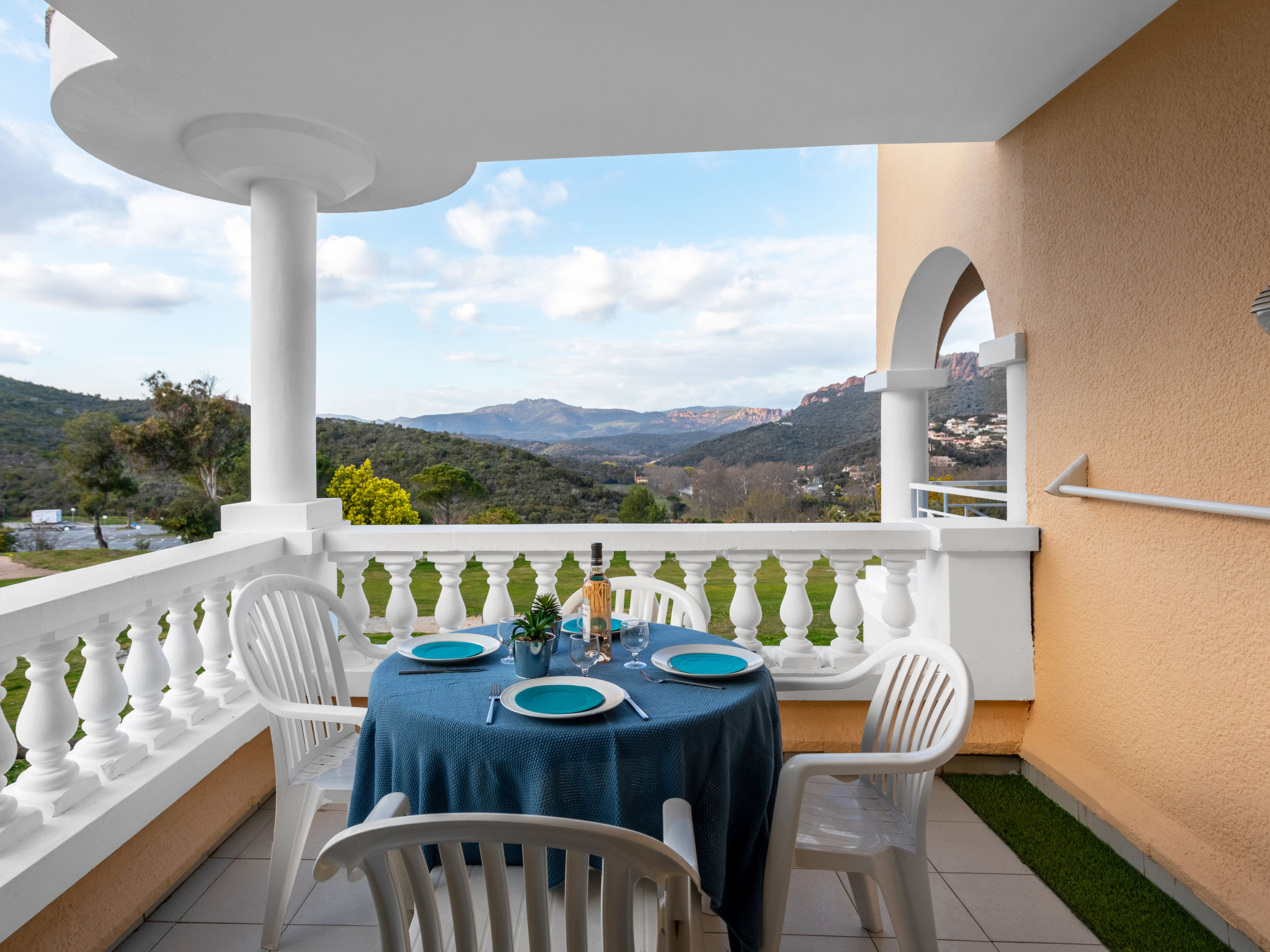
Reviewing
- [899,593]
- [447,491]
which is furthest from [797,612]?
[447,491]

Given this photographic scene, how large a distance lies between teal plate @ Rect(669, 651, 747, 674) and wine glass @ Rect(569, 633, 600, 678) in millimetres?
183

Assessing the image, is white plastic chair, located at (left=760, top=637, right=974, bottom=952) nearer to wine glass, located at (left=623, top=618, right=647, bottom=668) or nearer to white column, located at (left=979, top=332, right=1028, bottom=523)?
wine glass, located at (left=623, top=618, right=647, bottom=668)

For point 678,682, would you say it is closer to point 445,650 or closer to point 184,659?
point 445,650

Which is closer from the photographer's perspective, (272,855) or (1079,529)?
(272,855)

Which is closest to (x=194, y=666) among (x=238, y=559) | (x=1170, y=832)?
(x=238, y=559)

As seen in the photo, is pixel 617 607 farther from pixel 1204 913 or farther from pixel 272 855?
pixel 1204 913

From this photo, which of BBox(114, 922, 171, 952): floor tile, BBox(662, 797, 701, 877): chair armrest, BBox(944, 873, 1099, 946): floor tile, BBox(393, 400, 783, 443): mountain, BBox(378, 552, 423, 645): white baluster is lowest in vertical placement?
BBox(944, 873, 1099, 946): floor tile

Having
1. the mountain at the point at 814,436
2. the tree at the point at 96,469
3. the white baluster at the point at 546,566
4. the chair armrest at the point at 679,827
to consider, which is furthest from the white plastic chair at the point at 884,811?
the tree at the point at 96,469

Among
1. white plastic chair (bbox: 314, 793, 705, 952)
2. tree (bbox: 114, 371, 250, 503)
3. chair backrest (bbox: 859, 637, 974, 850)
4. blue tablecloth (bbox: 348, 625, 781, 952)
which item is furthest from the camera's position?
tree (bbox: 114, 371, 250, 503)

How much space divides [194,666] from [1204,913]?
295 centimetres

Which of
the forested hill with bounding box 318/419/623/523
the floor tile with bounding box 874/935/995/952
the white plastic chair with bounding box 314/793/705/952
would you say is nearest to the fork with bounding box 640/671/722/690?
the white plastic chair with bounding box 314/793/705/952

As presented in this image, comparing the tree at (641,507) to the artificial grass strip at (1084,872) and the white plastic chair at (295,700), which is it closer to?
the artificial grass strip at (1084,872)

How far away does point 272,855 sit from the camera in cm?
168

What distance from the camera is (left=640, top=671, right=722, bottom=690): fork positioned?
150cm
